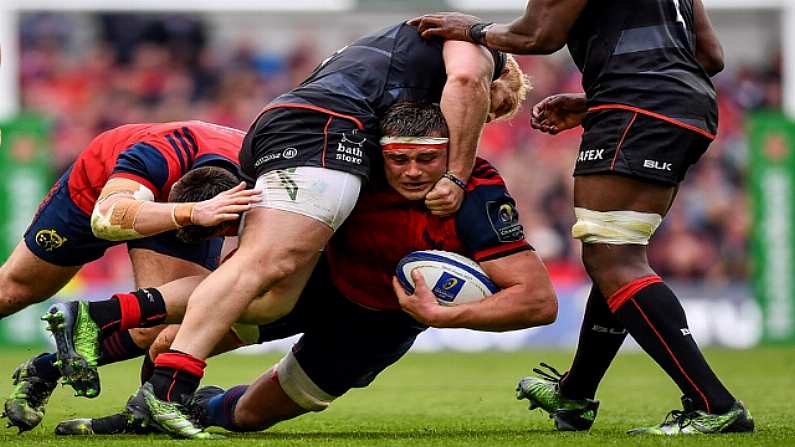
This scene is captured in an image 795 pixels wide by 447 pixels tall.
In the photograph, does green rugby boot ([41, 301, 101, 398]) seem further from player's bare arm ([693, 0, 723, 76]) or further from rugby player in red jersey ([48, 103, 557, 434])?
player's bare arm ([693, 0, 723, 76])

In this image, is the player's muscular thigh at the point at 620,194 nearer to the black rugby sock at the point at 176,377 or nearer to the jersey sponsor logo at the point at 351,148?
the jersey sponsor logo at the point at 351,148

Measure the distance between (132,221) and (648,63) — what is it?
237 cm

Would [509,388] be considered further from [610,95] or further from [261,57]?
[261,57]

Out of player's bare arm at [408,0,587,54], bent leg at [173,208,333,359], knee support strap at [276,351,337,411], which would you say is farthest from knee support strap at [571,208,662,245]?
knee support strap at [276,351,337,411]

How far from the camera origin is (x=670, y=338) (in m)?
5.86

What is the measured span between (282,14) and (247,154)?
14889 millimetres

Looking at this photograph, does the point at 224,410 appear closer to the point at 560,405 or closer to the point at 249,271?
the point at 249,271

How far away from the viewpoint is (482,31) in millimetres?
6316

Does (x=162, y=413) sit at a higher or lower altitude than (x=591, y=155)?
lower

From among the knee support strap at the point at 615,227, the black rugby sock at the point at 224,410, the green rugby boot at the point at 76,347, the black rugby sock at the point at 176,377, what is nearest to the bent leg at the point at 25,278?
the black rugby sock at the point at 224,410

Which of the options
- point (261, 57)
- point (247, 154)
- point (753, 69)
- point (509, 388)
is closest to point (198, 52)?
point (261, 57)

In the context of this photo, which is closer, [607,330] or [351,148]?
[351,148]

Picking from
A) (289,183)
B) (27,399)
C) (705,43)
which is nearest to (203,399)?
(27,399)

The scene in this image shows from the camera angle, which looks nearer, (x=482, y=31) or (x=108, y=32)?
(x=482, y=31)
